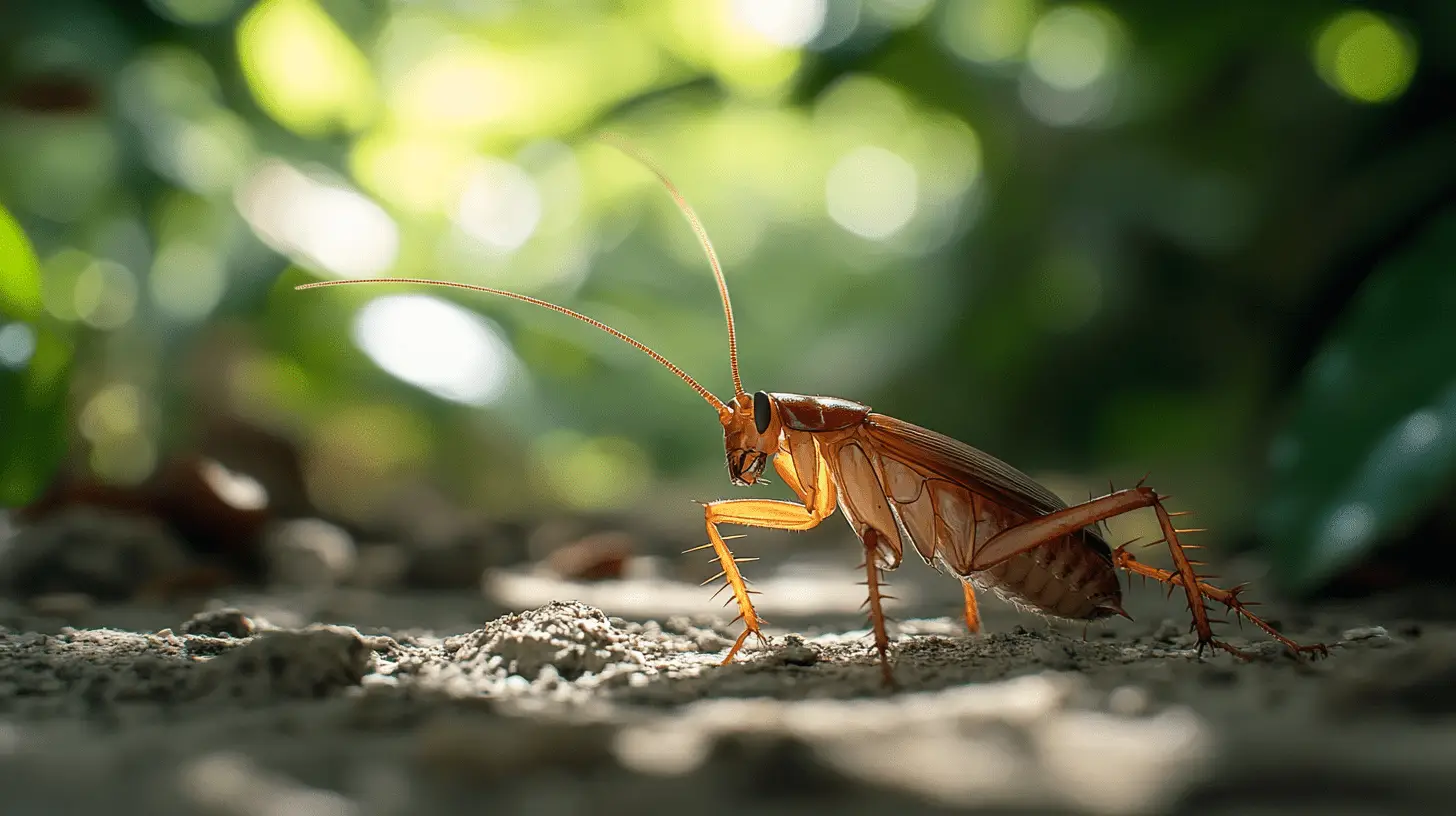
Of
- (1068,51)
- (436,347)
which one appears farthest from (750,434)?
(1068,51)

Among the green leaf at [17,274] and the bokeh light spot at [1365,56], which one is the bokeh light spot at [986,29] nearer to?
the bokeh light spot at [1365,56]

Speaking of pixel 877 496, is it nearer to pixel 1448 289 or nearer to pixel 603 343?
pixel 1448 289

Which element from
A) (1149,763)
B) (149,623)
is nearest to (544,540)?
(149,623)

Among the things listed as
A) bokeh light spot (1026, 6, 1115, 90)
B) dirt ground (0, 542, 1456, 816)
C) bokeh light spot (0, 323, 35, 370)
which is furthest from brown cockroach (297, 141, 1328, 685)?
bokeh light spot (1026, 6, 1115, 90)

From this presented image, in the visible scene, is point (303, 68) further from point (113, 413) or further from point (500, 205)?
point (113, 413)

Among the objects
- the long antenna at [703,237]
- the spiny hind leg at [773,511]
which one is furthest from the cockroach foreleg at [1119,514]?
the long antenna at [703,237]
